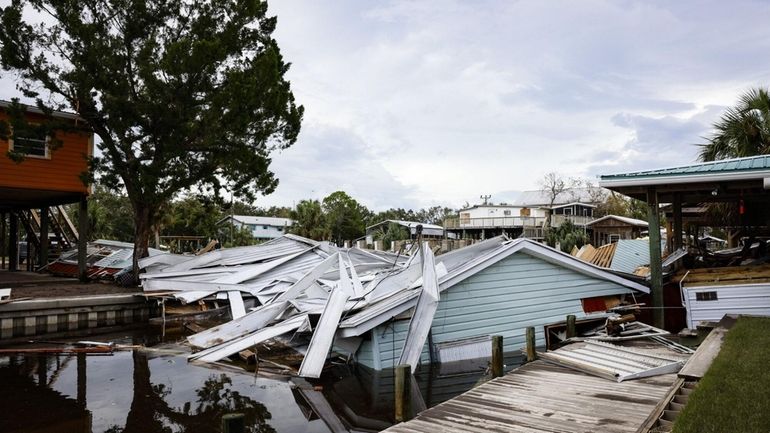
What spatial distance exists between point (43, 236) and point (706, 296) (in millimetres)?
27832

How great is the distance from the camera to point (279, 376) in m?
11.3

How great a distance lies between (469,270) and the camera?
1293 centimetres

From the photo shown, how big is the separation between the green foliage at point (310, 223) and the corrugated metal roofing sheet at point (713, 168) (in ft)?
123

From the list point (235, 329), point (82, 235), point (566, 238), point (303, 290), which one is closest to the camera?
point (235, 329)

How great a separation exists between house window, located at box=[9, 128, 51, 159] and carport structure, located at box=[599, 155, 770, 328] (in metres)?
19.1

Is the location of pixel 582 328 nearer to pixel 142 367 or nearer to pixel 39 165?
pixel 142 367

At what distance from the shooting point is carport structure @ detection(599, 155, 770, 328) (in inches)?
488

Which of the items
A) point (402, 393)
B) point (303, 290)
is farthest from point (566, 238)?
point (402, 393)

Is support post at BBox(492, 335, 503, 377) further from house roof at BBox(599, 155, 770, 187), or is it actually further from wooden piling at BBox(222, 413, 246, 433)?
house roof at BBox(599, 155, 770, 187)

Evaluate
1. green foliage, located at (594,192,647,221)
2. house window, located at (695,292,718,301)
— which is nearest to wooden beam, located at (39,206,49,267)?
house window, located at (695,292,718,301)

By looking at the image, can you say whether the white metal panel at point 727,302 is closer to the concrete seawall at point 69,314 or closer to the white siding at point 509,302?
the white siding at point 509,302

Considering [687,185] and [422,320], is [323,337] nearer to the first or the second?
[422,320]

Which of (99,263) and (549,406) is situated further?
(99,263)

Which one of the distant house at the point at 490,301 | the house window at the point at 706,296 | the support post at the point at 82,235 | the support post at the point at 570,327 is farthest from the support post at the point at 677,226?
the support post at the point at 82,235
